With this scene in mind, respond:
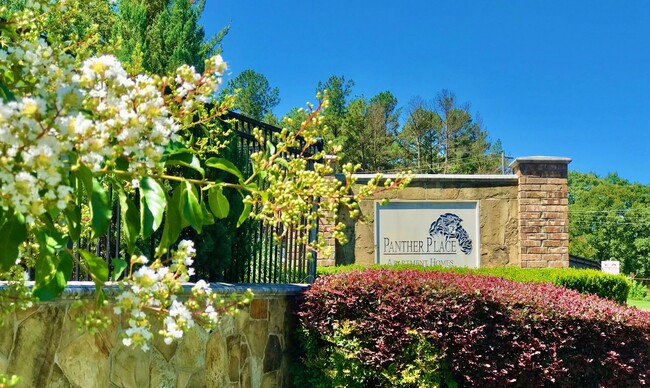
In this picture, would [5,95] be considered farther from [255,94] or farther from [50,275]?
[255,94]

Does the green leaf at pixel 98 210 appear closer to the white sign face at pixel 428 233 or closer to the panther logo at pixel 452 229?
the white sign face at pixel 428 233

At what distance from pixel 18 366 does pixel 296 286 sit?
2658 mm

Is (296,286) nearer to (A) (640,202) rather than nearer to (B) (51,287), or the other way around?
(B) (51,287)

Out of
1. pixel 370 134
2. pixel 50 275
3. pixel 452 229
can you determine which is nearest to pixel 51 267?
pixel 50 275

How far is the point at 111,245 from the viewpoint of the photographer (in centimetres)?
443

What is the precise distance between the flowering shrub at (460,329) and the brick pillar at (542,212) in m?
6.23

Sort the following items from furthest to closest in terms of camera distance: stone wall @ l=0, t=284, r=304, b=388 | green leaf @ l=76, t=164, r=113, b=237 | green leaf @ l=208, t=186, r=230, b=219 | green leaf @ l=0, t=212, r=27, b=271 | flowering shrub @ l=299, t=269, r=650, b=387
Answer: flowering shrub @ l=299, t=269, r=650, b=387 → stone wall @ l=0, t=284, r=304, b=388 → green leaf @ l=208, t=186, r=230, b=219 → green leaf @ l=76, t=164, r=113, b=237 → green leaf @ l=0, t=212, r=27, b=271

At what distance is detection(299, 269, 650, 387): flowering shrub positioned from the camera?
17.0ft

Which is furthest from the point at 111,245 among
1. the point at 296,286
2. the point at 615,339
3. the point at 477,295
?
the point at 615,339

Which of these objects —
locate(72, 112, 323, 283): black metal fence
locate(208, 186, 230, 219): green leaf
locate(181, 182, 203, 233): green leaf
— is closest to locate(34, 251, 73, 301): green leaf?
locate(181, 182, 203, 233): green leaf

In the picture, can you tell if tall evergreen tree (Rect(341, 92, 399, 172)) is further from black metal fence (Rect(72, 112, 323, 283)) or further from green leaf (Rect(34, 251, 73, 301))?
green leaf (Rect(34, 251, 73, 301))

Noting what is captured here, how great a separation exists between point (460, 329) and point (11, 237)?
4.19 meters

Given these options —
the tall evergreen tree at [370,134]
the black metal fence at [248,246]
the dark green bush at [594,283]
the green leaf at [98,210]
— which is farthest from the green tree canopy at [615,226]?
the green leaf at [98,210]

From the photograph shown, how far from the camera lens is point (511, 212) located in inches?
469
